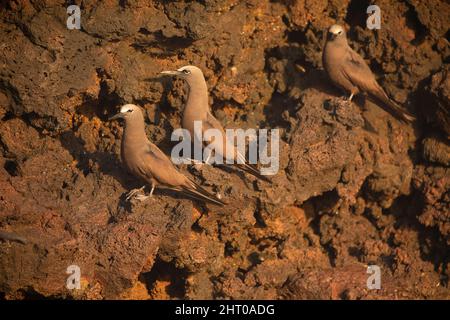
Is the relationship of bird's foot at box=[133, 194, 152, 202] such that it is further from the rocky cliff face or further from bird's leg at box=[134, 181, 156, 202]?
the rocky cliff face

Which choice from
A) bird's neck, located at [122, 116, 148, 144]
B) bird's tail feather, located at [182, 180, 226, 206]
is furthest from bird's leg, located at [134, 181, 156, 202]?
bird's neck, located at [122, 116, 148, 144]

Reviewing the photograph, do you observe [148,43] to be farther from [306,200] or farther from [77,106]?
[306,200]

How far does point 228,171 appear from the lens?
7.50 metres

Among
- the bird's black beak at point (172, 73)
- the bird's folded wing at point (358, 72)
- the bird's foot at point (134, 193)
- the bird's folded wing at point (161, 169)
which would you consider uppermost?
the bird's folded wing at point (358, 72)

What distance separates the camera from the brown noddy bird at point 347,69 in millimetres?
8156

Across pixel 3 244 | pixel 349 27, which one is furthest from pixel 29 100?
pixel 349 27

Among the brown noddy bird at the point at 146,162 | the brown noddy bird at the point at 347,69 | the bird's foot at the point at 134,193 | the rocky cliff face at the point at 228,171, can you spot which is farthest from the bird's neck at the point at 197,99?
the brown noddy bird at the point at 347,69

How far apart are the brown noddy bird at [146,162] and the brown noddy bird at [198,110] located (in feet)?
1.81

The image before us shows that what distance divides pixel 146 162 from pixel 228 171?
3.26ft

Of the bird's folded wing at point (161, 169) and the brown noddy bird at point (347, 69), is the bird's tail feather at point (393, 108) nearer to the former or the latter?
the brown noddy bird at point (347, 69)

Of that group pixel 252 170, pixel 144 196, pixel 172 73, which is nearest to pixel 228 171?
pixel 252 170

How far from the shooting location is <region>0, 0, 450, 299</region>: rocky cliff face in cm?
688

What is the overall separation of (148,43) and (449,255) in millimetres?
4647

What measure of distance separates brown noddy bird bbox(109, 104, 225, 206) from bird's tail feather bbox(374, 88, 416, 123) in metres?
2.65
